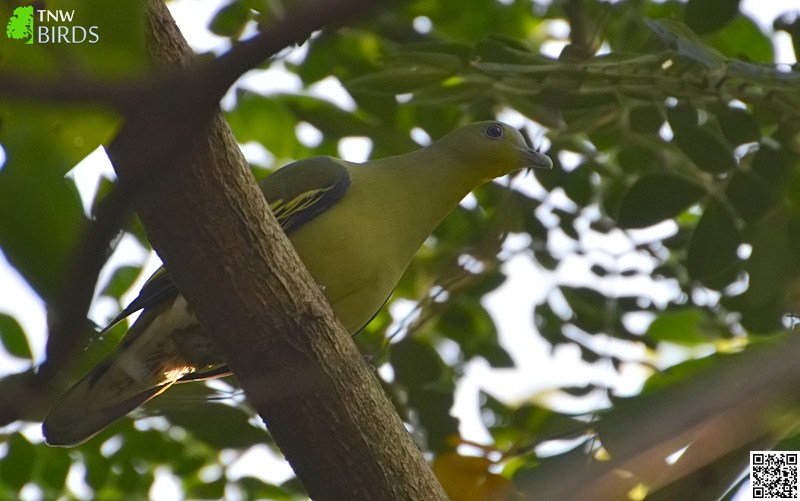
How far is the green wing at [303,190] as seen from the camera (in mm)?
4133

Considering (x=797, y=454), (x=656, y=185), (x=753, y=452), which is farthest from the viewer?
(x=656, y=185)

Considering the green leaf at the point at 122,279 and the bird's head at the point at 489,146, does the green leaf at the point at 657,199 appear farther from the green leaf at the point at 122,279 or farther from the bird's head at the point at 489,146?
the green leaf at the point at 122,279

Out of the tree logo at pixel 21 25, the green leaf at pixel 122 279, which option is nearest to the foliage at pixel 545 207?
the green leaf at pixel 122 279

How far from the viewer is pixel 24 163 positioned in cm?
A: 123

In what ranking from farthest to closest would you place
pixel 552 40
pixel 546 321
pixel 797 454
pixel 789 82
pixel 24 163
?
pixel 552 40
pixel 546 321
pixel 789 82
pixel 797 454
pixel 24 163

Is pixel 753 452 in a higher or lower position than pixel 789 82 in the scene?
lower

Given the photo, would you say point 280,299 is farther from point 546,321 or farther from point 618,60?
point 546,321

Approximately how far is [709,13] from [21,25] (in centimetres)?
308

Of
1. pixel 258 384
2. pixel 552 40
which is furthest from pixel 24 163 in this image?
pixel 552 40

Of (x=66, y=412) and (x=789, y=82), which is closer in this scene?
(x=789, y=82)

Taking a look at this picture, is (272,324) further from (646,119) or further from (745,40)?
(745,40)

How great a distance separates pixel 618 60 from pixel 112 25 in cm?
269

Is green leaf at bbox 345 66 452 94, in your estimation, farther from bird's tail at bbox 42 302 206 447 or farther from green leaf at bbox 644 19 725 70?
bird's tail at bbox 42 302 206 447

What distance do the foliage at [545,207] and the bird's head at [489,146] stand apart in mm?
152
